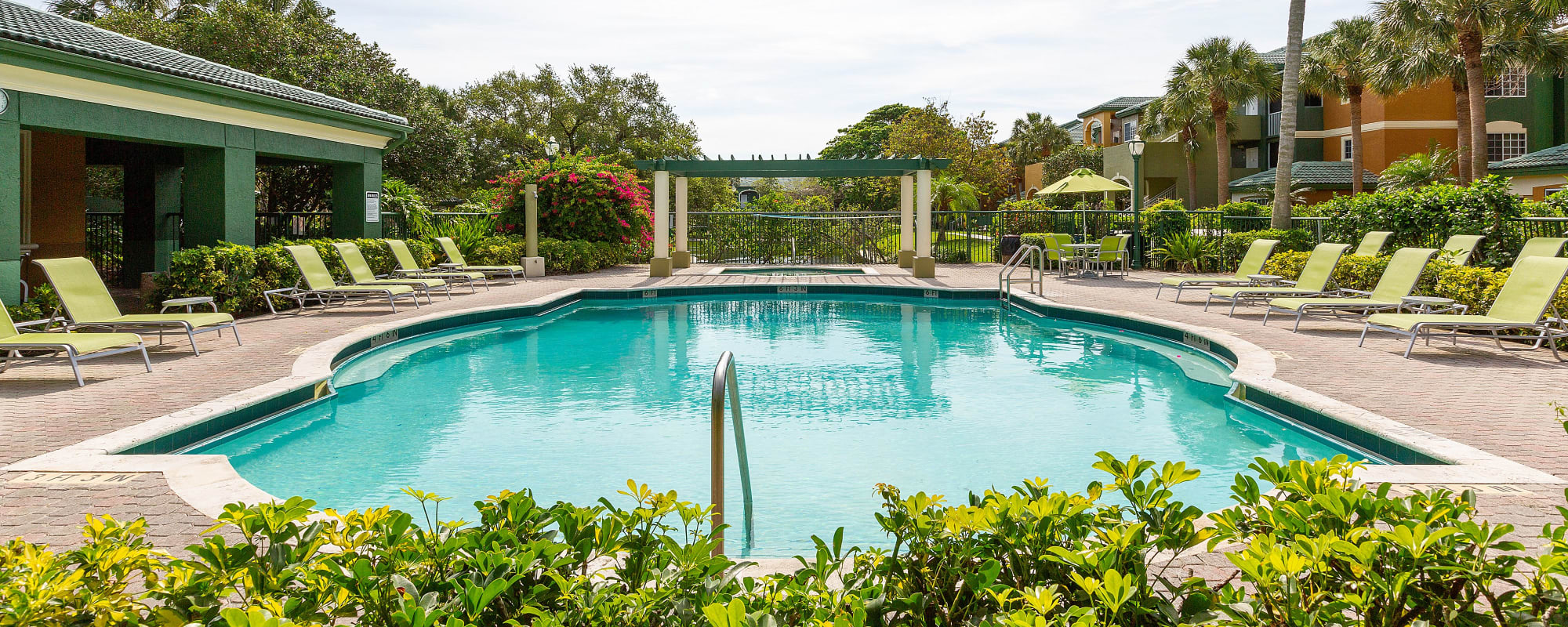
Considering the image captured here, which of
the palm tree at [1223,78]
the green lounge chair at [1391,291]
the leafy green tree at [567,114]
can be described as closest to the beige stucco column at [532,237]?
the green lounge chair at [1391,291]

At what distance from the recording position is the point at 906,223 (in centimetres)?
2184

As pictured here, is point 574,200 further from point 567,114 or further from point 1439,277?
point 567,114

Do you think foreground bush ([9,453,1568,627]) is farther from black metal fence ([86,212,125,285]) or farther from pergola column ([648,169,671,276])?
black metal fence ([86,212,125,285])

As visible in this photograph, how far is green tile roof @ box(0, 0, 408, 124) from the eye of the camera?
10.3 metres

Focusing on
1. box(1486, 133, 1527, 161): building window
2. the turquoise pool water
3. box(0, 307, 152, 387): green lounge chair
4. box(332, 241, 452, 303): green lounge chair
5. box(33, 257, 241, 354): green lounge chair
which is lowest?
the turquoise pool water

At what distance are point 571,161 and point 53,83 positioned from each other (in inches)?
463

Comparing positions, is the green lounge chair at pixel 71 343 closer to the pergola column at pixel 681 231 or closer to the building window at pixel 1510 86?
the pergola column at pixel 681 231

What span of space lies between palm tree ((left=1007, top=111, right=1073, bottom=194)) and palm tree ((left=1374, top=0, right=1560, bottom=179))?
94.6ft

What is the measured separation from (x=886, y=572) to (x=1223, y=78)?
39275mm

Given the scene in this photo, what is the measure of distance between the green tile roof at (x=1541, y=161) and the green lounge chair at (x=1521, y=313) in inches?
991

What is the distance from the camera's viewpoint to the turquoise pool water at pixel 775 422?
5.68 meters

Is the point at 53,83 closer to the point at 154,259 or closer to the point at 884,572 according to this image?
the point at 154,259

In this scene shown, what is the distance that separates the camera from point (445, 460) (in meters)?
6.18


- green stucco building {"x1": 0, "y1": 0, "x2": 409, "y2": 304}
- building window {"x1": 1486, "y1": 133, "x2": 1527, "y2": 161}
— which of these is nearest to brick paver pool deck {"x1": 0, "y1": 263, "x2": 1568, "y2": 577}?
green stucco building {"x1": 0, "y1": 0, "x2": 409, "y2": 304}
